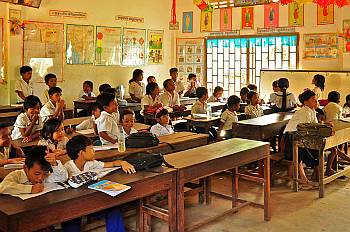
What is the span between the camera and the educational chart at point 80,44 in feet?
30.3

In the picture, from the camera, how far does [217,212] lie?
4605 millimetres

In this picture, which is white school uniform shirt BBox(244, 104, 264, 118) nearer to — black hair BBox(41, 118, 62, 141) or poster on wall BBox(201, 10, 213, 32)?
black hair BBox(41, 118, 62, 141)

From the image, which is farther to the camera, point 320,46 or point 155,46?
point 155,46

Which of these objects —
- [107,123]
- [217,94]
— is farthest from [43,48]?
[107,123]

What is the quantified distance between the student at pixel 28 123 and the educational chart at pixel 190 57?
6282mm

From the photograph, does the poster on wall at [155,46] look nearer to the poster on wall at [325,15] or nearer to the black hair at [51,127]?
the poster on wall at [325,15]

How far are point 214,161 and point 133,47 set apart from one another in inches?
286

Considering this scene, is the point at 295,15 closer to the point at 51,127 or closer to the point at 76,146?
the point at 51,127

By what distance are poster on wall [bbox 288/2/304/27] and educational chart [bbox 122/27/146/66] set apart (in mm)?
3416

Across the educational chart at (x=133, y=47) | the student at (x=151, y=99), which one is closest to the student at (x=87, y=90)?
the educational chart at (x=133, y=47)

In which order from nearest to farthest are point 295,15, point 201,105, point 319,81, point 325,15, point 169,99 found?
point 201,105, point 169,99, point 319,81, point 325,15, point 295,15

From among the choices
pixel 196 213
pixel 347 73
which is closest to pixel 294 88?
pixel 347 73

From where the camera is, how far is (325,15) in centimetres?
903

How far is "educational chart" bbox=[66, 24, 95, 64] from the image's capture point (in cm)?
925
